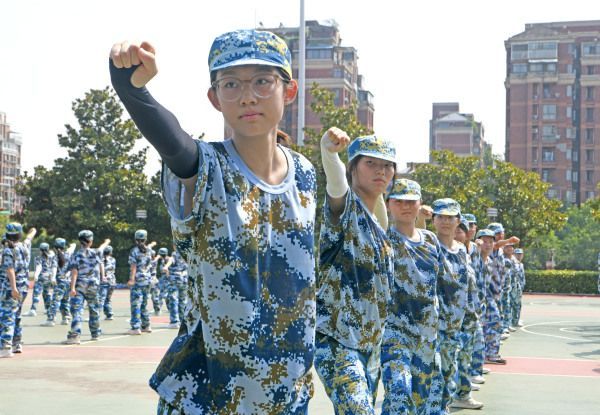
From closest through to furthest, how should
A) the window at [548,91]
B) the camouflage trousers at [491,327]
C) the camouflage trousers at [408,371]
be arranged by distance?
the camouflage trousers at [408,371]
the camouflage trousers at [491,327]
the window at [548,91]

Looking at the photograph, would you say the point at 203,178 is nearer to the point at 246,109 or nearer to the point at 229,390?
Answer: the point at 246,109

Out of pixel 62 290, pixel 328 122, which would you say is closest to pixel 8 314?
pixel 62 290

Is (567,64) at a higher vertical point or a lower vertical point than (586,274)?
higher

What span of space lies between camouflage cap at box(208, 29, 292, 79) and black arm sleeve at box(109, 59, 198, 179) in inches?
14.9

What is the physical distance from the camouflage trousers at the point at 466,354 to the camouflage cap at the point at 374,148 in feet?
15.5

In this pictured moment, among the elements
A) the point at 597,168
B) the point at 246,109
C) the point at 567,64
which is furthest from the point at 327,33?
the point at 246,109

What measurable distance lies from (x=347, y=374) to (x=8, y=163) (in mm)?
156059

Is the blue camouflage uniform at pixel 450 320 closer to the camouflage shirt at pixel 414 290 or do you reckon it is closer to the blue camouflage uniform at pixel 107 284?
the camouflage shirt at pixel 414 290

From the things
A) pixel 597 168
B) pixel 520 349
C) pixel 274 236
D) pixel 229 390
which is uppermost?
pixel 597 168

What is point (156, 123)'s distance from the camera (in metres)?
2.65

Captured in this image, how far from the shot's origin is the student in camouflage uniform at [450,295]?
332 inches

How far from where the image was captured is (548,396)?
10781 millimetres

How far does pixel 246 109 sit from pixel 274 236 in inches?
17.0

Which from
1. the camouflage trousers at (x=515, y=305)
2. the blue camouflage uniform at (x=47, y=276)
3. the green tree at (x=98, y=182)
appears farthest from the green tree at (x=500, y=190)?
the blue camouflage uniform at (x=47, y=276)
